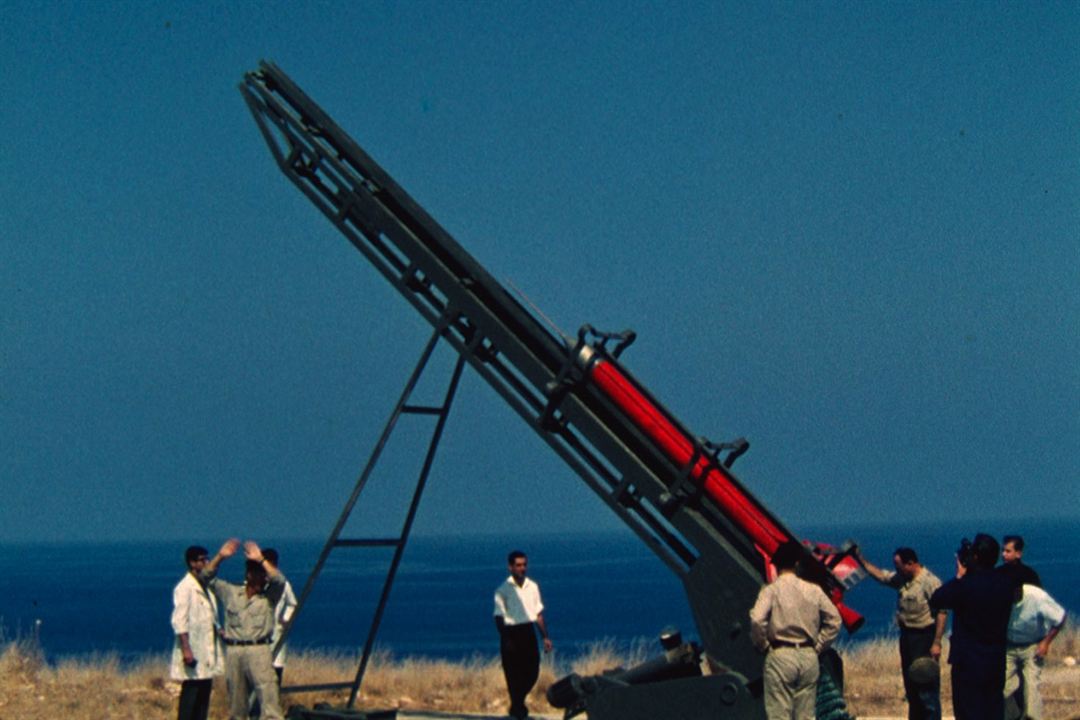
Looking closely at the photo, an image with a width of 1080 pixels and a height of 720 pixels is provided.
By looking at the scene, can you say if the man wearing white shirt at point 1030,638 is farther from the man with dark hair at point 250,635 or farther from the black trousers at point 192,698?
the black trousers at point 192,698

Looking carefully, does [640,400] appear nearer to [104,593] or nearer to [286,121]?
[286,121]

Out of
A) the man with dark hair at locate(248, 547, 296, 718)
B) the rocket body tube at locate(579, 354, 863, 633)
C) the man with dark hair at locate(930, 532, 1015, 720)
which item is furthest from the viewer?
A: the man with dark hair at locate(248, 547, 296, 718)

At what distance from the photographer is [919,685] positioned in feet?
42.5

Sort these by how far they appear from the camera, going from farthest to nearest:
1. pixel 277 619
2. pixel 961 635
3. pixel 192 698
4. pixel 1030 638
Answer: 1. pixel 277 619
2. pixel 192 698
3. pixel 1030 638
4. pixel 961 635

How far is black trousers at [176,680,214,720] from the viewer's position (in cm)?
1322

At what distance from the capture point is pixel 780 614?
1096cm

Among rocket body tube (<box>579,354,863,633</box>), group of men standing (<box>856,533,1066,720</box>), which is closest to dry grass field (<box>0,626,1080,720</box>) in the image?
group of men standing (<box>856,533,1066,720</box>)

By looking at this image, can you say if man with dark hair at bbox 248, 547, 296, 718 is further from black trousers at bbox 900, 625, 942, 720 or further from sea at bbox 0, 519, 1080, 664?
sea at bbox 0, 519, 1080, 664

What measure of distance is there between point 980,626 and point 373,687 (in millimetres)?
8606

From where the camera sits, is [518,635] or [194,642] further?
[518,635]

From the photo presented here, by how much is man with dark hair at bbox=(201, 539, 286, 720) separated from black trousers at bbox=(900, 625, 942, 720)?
5343 millimetres

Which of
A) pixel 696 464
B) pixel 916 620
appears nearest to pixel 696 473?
pixel 696 464

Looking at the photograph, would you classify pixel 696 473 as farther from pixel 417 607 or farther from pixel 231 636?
pixel 417 607

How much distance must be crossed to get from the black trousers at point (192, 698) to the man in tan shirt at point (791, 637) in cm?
495
